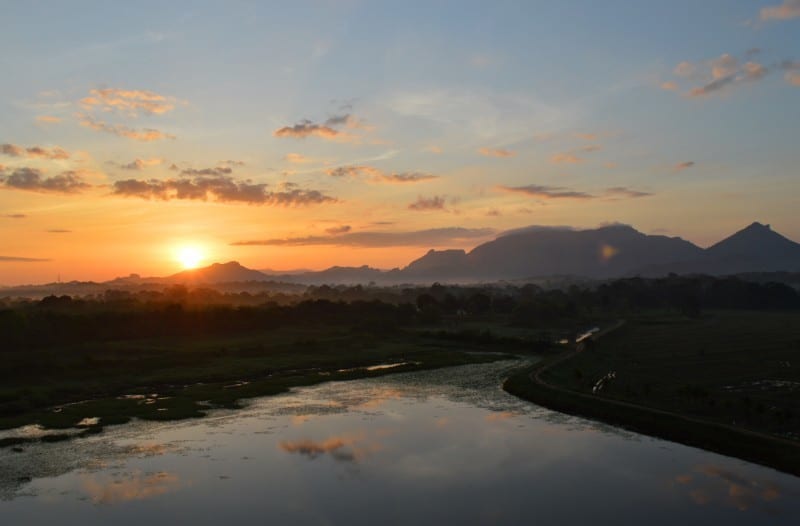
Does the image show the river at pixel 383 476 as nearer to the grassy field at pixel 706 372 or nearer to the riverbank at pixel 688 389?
the riverbank at pixel 688 389

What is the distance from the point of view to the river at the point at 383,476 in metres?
25.2

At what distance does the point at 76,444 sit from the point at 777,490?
3600 cm

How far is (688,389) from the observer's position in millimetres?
44031

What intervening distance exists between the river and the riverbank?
70.8 inches

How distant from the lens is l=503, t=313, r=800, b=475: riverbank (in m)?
34.5

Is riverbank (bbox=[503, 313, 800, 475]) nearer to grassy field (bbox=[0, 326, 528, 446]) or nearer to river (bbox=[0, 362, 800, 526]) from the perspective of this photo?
river (bbox=[0, 362, 800, 526])

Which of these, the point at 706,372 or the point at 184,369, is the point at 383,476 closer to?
the point at 706,372

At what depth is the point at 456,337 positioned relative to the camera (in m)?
103

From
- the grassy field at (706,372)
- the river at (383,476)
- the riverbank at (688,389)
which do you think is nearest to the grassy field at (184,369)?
the river at (383,476)

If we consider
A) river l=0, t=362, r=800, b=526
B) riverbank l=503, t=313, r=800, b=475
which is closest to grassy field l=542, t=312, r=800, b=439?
riverbank l=503, t=313, r=800, b=475

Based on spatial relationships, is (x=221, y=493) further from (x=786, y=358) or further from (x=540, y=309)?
(x=540, y=309)

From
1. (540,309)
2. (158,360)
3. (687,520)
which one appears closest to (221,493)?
(687,520)

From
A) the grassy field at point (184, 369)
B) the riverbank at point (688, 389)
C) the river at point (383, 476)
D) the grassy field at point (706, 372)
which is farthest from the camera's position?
the grassy field at point (184, 369)

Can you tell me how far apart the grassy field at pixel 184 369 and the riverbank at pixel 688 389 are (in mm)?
17667
